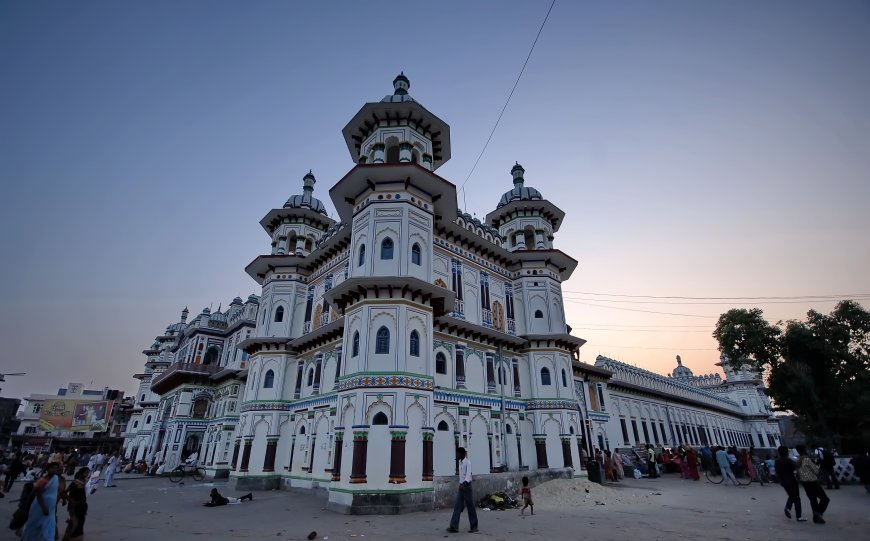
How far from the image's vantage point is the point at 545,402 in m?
21.0

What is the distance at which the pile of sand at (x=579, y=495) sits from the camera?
14.7 metres

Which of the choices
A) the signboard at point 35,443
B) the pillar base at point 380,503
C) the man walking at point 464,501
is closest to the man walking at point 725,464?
the pillar base at point 380,503

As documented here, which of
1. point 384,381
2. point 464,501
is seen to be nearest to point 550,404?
point 384,381

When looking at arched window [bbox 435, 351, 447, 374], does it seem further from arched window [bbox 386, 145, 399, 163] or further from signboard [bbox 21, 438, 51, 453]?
signboard [bbox 21, 438, 51, 453]

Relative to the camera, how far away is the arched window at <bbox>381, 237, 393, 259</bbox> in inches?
643

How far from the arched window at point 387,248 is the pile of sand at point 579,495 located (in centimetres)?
1040

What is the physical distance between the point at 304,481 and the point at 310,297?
9.63m

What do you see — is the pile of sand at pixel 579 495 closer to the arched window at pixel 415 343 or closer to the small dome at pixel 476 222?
the arched window at pixel 415 343

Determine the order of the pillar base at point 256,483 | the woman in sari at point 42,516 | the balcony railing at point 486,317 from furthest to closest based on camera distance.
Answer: the balcony railing at point 486,317
the pillar base at point 256,483
the woman in sari at point 42,516

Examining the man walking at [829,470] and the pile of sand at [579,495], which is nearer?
the pile of sand at [579,495]

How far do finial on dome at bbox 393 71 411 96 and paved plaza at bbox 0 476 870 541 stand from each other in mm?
18058

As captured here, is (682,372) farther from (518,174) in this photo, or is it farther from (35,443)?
(35,443)

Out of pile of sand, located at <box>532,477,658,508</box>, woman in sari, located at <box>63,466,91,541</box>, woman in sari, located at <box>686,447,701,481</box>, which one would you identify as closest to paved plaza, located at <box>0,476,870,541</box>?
pile of sand, located at <box>532,477,658,508</box>

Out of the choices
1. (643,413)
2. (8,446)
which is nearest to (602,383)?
(643,413)
